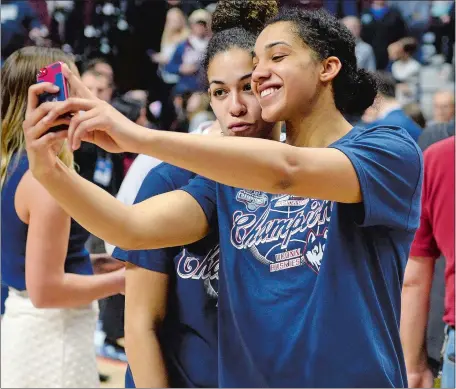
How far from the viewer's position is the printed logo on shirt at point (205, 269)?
1707 millimetres

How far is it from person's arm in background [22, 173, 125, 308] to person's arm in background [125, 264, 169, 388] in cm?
47

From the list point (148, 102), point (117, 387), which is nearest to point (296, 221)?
point (117, 387)

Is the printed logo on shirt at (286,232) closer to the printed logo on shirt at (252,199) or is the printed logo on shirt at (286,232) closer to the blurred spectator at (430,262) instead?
the printed logo on shirt at (252,199)

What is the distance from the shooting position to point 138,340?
174cm

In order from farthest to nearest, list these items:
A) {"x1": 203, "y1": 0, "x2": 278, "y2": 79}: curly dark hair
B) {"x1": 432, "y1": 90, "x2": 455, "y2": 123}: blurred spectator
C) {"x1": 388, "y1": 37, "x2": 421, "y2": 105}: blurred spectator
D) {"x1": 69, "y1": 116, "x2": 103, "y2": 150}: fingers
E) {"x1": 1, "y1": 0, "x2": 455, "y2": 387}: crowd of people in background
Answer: {"x1": 388, "y1": 37, "x2": 421, "y2": 105}: blurred spectator
{"x1": 1, "y1": 0, "x2": 455, "y2": 387}: crowd of people in background
{"x1": 432, "y1": 90, "x2": 455, "y2": 123}: blurred spectator
{"x1": 203, "y1": 0, "x2": 278, "y2": 79}: curly dark hair
{"x1": 69, "y1": 116, "x2": 103, "y2": 150}: fingers

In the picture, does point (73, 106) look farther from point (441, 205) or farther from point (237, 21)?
point (441, 205)

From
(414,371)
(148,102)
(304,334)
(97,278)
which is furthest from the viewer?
(148,102)

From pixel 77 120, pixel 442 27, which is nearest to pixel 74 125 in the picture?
pixel 77 120

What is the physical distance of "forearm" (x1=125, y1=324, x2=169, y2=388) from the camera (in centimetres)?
173

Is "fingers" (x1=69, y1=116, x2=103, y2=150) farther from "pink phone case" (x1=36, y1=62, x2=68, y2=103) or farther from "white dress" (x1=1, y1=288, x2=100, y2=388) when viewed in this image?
"white dress" (x1=1, y1=288, x2=100, y2=388)

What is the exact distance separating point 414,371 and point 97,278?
1056 mm

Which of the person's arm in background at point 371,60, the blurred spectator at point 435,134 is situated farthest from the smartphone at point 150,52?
the blurred spectator at point 435,134

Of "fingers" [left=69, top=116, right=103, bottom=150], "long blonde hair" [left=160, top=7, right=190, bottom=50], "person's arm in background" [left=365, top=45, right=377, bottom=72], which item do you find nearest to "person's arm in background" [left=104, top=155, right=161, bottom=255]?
"fingers" [left=69, top=116, right=103, bottom=150]

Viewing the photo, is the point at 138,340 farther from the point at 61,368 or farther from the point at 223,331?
the point at 61,368
